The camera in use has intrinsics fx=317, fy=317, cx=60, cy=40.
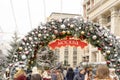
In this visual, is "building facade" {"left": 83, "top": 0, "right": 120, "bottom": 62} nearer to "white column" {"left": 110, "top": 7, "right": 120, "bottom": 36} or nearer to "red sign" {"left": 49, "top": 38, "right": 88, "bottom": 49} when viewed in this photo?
"white column" {"left": 110, "top": 7, "right": 120, "bottom": 36}

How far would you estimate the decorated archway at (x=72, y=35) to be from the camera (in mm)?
9586

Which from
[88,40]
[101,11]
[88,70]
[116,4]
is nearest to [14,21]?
[88,70]

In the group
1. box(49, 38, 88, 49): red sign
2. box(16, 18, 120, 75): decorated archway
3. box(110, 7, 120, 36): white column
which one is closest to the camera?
box(16, 18, 120, 75): decorated archway

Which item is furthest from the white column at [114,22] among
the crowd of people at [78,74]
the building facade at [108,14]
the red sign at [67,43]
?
the red sign at [67,43]

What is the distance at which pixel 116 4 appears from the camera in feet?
123

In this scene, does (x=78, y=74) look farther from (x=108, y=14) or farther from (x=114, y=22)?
(x=108, y=14)

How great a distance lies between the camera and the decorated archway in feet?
31.4

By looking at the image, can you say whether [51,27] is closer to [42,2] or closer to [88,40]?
[88,40]

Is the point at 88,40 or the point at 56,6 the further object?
the point at 56,6

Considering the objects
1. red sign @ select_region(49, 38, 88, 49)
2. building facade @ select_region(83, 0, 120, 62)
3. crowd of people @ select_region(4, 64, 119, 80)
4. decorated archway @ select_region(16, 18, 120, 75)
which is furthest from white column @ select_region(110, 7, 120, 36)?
decorated archway @ select_region(16, 18, 120, 75)

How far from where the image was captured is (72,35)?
1005 centimetres

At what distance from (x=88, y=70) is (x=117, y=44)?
2.34 metres

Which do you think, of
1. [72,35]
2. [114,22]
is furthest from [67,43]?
[114,22]

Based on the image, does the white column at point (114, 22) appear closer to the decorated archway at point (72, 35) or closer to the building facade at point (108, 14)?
the building facade at point (108, 14)
